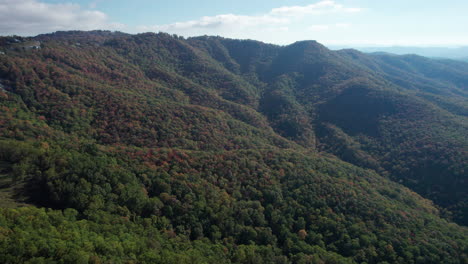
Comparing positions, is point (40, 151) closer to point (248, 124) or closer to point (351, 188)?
point (351, 188)

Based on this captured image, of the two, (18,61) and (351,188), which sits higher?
(18,61)

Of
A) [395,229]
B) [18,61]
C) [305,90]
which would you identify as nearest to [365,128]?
[305,90]

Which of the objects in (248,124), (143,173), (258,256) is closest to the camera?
(258,256)

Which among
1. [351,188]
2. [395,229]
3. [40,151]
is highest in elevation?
[40,151]

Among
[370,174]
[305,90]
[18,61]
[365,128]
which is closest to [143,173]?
[18,61]

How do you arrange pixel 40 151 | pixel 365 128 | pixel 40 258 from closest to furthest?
1. pixel 40 258
2. pixel 40 151
3. pixel 365 128

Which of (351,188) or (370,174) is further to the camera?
(370,174)
